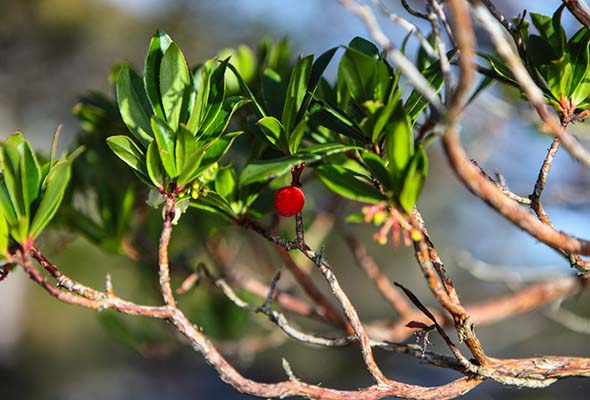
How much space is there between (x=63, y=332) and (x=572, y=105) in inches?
228

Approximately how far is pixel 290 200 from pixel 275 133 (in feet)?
0.22

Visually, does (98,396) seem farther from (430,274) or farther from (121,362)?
(430,274)

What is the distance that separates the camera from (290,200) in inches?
22.6

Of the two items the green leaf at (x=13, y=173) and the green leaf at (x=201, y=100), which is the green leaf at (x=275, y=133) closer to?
the green leaf at (x=201, y=100)

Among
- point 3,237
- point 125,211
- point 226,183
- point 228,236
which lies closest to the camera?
point 3,237

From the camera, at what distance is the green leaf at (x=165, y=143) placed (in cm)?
54

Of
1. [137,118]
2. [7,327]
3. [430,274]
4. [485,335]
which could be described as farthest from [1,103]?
[430,274]

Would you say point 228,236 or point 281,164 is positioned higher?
point 228,236

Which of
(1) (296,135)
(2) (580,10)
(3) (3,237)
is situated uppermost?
(2) (580,10)

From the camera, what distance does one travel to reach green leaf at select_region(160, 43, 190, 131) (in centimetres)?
58

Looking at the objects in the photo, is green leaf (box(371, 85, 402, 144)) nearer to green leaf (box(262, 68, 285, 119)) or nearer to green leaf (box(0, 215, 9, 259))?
green leaf (box(262, 68, 285, 119))

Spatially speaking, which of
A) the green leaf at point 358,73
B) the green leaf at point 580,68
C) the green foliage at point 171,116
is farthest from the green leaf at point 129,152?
the green leaf at point 580,68

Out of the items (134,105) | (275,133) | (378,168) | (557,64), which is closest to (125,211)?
(134,105)

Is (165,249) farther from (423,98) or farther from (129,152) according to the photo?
(423,98)
